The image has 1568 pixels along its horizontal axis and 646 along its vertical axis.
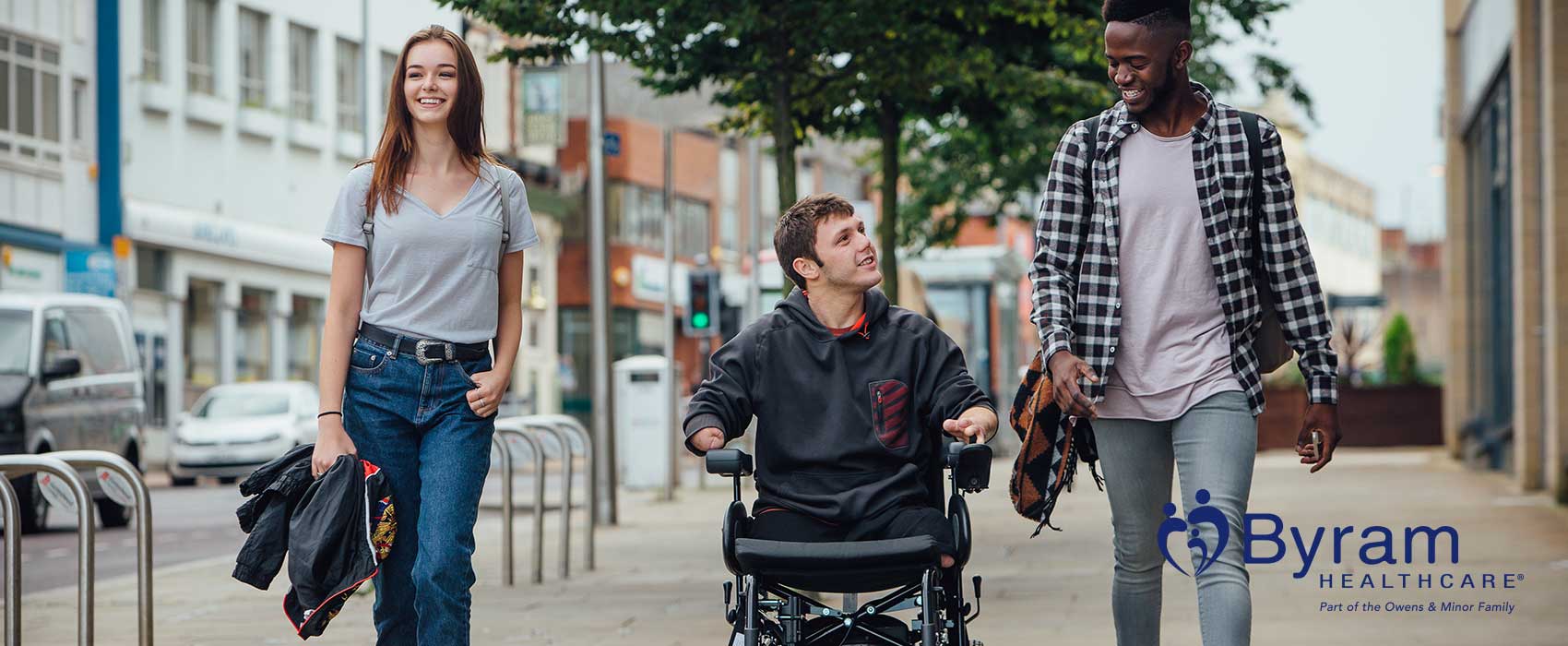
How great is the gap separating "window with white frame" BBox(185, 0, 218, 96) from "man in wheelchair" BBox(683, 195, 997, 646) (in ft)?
121

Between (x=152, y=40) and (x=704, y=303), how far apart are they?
1795 centimetres

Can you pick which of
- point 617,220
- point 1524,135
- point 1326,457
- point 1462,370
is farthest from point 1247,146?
point 617,220

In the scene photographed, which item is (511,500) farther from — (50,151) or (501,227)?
(50,151)

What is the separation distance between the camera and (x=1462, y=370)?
84.3 feet

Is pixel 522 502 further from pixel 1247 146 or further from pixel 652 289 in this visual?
pixel 652 289

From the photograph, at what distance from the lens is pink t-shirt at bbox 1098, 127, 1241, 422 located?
5176mm

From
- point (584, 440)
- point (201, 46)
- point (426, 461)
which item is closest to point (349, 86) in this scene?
point (201, 46)

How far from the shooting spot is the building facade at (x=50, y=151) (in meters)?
33.4

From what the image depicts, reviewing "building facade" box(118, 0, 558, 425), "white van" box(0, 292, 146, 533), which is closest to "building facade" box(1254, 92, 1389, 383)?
"building facade" box(118, 0, 558, 425)

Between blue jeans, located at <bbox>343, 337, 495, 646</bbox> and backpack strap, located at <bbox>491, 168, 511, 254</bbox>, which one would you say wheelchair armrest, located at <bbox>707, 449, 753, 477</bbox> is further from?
backpack strap, located at <bbox>491, 168, 511, 254</bbox>

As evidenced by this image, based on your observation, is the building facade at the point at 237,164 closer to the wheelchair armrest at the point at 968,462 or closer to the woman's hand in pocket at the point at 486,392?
the woman's hand in pocket at the point at 486,392

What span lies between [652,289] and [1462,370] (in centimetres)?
3603

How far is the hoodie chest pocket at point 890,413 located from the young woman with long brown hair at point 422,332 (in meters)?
0.95

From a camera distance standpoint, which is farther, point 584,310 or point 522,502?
point 584,310
